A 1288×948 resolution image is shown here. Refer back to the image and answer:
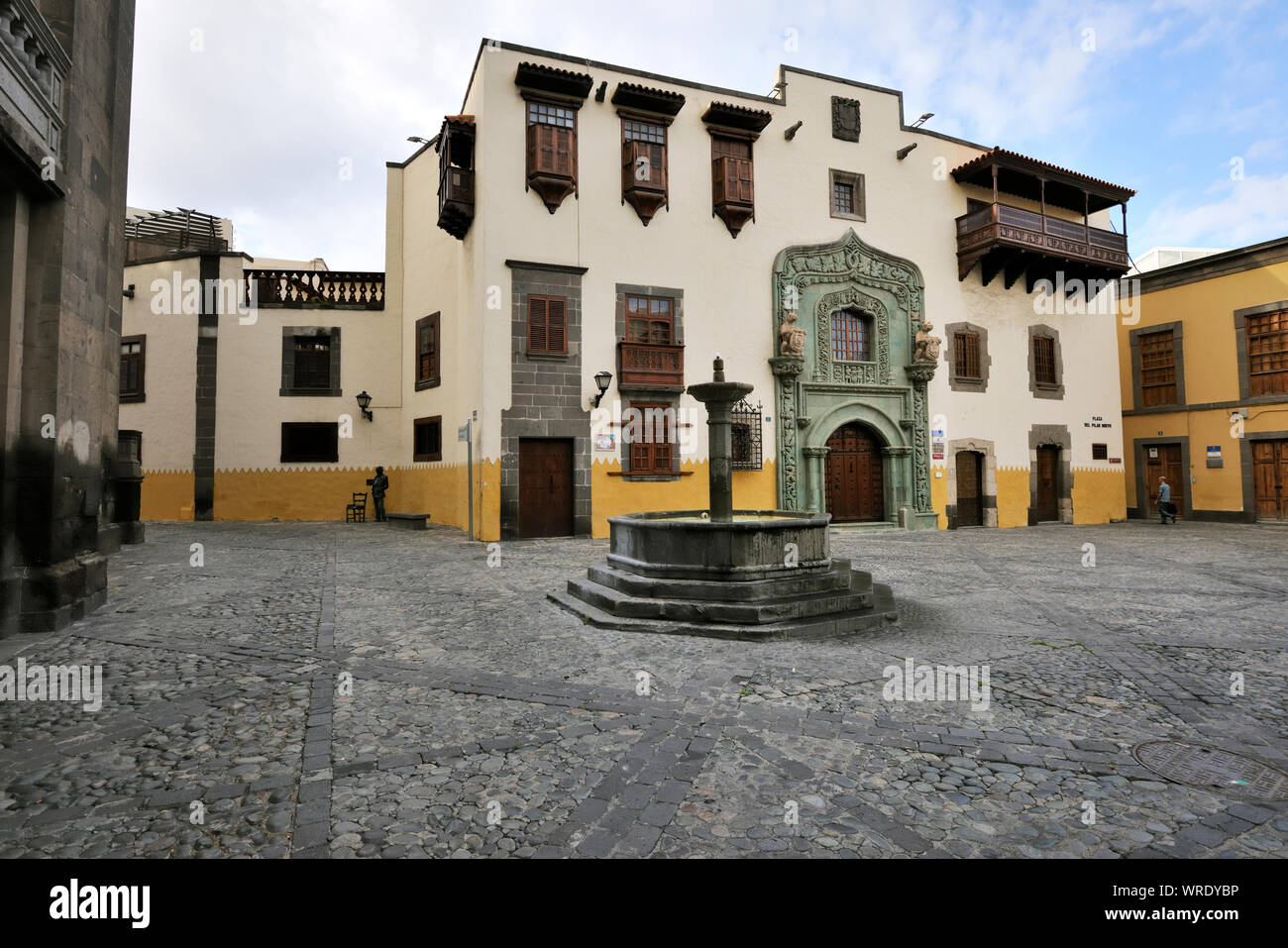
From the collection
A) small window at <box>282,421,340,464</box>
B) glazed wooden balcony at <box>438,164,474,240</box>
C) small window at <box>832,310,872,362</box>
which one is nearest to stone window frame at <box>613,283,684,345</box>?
glazed wooden balcony at <box>438,164,474,240</box>

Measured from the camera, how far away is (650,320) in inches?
660

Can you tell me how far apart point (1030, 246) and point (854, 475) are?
27.8ft

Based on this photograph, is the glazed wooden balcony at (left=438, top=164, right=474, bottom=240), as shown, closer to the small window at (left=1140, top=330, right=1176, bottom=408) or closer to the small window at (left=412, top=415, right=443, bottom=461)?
the small window at (left=412, top=415, right=443, bottom=461)

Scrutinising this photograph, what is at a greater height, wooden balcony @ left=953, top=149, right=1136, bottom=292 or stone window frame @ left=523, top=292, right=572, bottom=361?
wooden balcony @ left=953, top=149, right=1136, bottom=292

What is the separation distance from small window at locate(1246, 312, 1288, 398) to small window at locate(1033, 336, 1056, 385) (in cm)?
579

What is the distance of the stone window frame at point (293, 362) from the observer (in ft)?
65.4

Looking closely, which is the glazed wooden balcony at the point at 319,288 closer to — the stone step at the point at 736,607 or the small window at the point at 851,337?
the small window at the point at 851,337

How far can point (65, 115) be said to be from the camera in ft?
21.9

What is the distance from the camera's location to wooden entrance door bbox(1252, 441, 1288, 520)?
2020cm

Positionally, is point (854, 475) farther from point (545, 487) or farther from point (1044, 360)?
point (545, 487)

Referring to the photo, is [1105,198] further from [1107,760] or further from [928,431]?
[1107,760]

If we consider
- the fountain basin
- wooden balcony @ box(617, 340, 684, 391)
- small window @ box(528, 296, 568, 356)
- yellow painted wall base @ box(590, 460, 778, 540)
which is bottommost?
the fountain basin

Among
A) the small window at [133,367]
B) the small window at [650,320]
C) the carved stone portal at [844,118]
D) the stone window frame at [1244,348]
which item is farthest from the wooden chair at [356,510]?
the stone window frame at [1244,348]

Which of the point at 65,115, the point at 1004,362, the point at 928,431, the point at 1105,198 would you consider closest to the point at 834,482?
the point at 928,431
